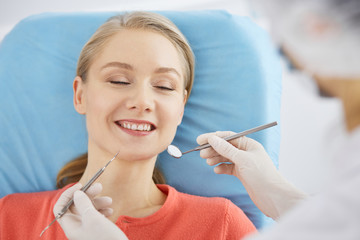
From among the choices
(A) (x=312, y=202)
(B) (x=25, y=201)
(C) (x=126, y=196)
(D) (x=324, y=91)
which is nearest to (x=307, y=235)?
(A) (x=312, y=202)

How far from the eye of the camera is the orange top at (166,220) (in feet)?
4.00

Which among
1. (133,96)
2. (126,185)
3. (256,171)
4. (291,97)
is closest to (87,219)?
(126,185)

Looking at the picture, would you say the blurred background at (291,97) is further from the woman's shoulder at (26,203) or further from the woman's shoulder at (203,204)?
the woman's shoulder at (26,203)

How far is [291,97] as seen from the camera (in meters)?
2.03

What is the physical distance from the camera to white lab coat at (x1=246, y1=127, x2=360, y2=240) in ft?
1.76

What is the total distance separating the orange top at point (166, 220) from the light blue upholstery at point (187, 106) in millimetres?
165

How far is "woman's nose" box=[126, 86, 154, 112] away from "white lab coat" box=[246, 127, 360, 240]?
70 centimetres

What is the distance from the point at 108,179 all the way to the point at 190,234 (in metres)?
0.33

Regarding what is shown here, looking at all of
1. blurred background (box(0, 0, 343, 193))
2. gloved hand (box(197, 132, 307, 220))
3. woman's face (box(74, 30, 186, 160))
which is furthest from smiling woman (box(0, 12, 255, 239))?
blurred background (box(0, 0, 343, 193))

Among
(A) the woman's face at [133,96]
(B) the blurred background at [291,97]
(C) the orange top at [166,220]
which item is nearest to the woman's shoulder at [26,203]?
(C) the orange top at [166,220]

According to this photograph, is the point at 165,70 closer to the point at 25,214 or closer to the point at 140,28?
the point at 140,28

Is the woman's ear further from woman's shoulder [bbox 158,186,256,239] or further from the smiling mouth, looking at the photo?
woman's shoulder [bbox 158,186,256,239]

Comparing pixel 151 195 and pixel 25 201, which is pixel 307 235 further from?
pixel 25 201

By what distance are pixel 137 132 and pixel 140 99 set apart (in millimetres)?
110
